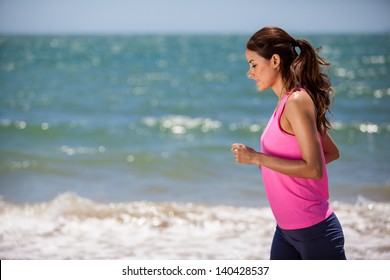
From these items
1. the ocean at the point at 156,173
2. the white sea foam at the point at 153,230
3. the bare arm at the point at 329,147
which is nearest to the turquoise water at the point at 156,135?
the ocean at the point at 156,173

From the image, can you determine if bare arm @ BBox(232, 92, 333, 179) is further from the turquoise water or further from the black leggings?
the turquoise water

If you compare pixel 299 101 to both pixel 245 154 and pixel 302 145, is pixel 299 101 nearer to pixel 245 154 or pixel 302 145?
pixel 302 145

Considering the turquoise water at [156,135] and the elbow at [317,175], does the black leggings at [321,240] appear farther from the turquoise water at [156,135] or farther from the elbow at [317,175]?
the turquoise water at [156,135]

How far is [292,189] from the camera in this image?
200 cm

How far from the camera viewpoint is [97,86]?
16.9m

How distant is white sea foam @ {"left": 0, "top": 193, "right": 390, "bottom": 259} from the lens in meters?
4.37

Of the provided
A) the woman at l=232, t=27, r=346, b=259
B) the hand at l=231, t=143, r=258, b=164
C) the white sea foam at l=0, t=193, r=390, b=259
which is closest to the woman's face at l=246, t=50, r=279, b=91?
the woman at l=232, t=27, r=346, b=259

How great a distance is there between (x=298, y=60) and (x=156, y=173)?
5582mm

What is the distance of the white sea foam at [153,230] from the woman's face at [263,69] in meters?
2.47

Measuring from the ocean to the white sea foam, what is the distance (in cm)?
1

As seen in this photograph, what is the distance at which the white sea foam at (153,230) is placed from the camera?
4.37m

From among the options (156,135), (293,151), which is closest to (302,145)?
(293,151)
